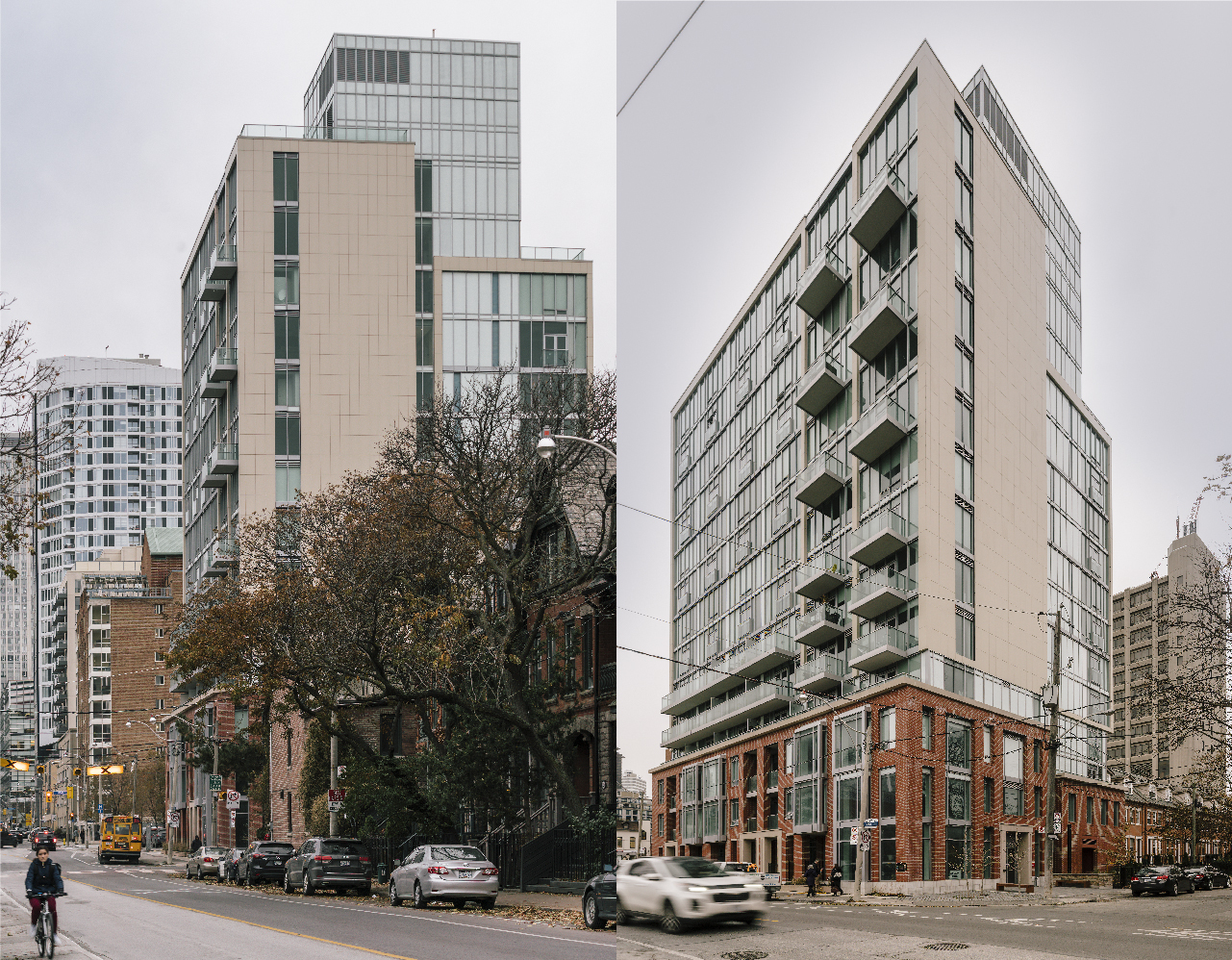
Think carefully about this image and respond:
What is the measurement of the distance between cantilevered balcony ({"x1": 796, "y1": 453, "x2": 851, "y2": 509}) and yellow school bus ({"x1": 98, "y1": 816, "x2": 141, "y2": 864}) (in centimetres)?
7419

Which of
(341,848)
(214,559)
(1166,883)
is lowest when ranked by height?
(341,848)

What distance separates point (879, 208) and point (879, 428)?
1.07 ft

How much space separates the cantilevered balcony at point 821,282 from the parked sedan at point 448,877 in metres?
25.4

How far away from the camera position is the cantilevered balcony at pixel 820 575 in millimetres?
2045

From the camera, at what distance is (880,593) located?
1.92m

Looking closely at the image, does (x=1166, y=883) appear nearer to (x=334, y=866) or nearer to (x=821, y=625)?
(x=821, y=625)

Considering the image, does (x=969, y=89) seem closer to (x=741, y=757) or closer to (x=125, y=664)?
(x=741, y=757)

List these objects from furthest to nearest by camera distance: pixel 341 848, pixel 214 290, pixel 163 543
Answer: pixel 163 543
pixel 214 290
pixel 341 848

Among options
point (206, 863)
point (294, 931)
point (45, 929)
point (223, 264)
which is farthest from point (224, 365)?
point (45, 929)

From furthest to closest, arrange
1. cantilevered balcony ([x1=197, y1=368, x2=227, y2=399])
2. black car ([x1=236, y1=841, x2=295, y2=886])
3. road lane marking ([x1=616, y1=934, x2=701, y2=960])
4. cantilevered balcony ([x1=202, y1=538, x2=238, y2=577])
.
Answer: cantilevered balcony ([x1=197, y1=368, x2=227, y2=399]) → cantilevered balcony ([x1=202, y1=538, x2=238, y2=577]) → black car ([x1=236, y1=841, x2=295, y2=886]) → road lane marking ([x1=616, y1=934, x2=701, y2=960])

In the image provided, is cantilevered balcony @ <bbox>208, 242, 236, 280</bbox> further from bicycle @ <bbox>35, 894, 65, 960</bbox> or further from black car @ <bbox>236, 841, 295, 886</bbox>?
bicycle @ <bbox>35, 894, 65, 960</bbox>

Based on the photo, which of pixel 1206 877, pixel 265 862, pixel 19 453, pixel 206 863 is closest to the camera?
pixel 1206 877

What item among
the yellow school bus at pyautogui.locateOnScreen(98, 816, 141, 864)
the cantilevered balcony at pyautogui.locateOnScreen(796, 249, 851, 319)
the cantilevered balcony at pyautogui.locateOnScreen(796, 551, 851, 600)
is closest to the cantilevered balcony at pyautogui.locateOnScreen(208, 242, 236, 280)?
the yellow school bus at pyautogui.locateOnScreen(98, 816, 141, 864)

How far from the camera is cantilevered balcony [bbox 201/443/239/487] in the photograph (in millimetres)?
71938
